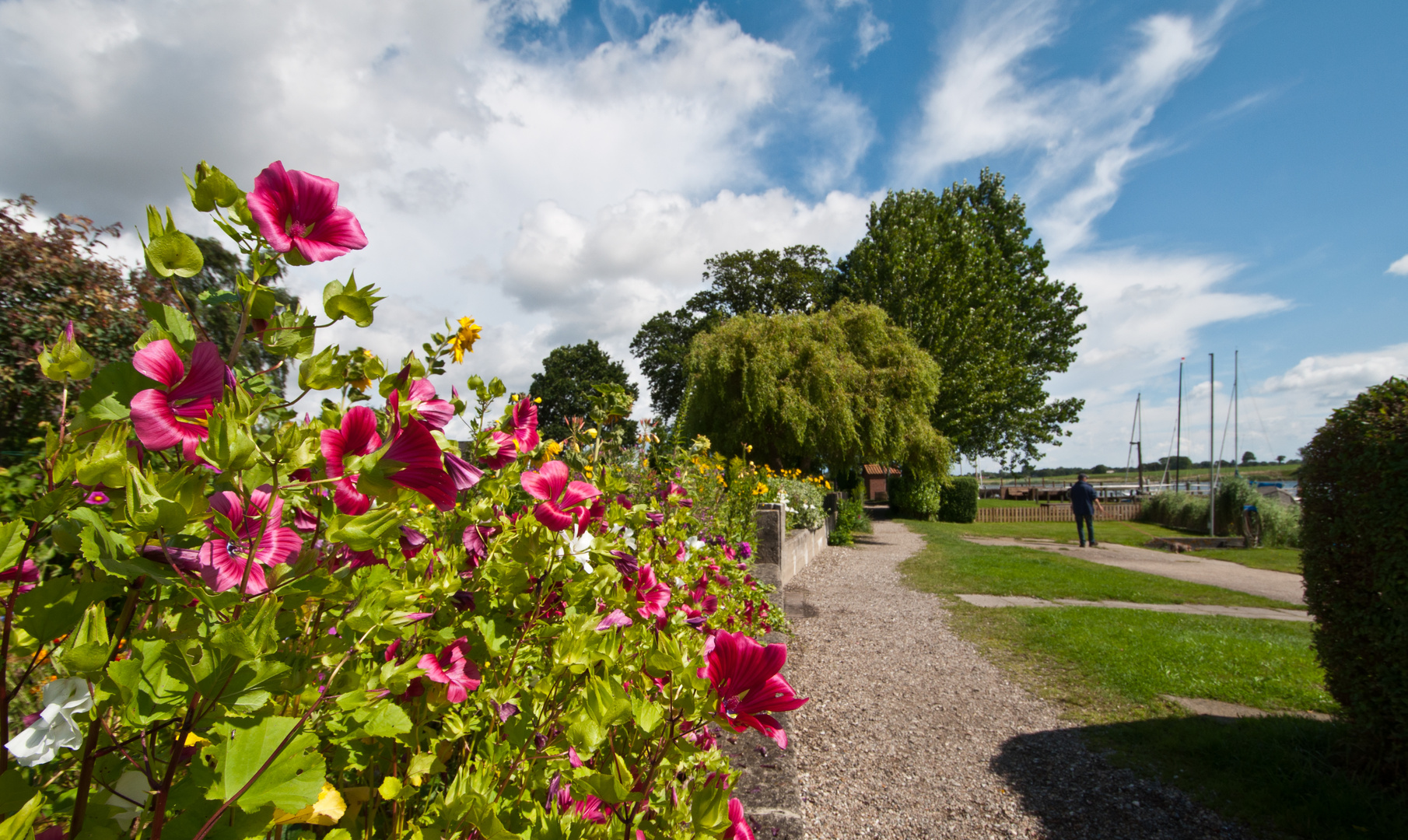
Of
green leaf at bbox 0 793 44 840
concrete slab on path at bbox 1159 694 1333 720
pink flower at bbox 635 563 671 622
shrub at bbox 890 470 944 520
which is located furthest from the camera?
shrub at bbox 890 470 944 520

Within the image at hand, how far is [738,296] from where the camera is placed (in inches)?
1210

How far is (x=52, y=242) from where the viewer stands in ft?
15.8

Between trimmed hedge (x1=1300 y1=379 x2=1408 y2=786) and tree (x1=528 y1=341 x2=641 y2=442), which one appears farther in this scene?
tree (x1=528 y1=341 x2=641 y2=442)

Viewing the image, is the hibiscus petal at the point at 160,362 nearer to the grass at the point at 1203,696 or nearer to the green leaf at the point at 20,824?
the green leaf at the point at 20,824

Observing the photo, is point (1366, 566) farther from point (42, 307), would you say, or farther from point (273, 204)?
point (42, 307)

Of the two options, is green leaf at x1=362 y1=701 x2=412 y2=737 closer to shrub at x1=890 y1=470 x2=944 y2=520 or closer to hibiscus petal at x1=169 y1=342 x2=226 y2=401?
hibiscus petal at x1=169 y1=342 x2=226 y2=401

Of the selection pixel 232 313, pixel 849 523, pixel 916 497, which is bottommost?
pixel 849 523

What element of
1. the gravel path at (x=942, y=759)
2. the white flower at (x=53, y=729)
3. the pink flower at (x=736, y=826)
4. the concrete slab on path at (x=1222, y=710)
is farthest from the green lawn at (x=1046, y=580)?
the white flower at (x=53, y=729)

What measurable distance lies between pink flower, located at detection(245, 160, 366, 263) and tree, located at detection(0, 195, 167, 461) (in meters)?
5.27

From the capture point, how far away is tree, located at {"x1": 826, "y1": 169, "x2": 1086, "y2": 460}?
65.0 feet

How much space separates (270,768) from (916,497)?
22950mm

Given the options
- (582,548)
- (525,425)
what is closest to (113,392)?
(582,548)

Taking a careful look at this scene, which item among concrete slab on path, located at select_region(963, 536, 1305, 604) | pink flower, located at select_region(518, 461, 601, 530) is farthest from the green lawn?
pink flower, located at select_region(518, 461, 601, 530)

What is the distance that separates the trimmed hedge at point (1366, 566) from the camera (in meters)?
2.94
